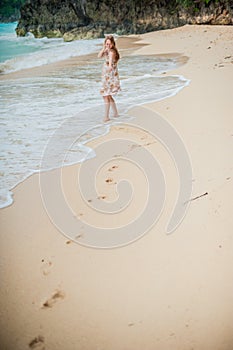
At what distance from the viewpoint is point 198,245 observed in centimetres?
179

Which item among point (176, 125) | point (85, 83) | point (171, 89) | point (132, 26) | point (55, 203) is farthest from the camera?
point (132, 26)

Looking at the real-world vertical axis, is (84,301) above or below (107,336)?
above

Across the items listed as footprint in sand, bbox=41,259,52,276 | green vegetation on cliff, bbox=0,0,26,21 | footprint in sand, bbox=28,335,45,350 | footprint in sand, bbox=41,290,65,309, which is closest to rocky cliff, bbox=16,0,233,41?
green vegetation on cliff, bbox=0,0,26,21

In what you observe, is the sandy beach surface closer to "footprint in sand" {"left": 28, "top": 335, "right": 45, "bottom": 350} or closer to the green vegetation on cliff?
"footprint in sand" {"left": 28, "top": 335, "right": 45, "bottom": 350}

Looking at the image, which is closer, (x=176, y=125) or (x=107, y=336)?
(x=107, y=336)

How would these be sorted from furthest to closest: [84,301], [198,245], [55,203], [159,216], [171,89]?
[171,89] → [55,203] → [159,216] → [198,245] → [84,301]

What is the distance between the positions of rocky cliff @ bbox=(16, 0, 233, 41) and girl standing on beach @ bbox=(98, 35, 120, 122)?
13.8m

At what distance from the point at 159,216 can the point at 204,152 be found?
3.15ft

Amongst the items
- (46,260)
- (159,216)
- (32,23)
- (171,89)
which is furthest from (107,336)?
(32,23)

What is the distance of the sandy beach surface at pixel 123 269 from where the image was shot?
52.3 inches

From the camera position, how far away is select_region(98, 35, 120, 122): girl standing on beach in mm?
4059

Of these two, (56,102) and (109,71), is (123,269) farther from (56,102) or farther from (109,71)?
(56,102)

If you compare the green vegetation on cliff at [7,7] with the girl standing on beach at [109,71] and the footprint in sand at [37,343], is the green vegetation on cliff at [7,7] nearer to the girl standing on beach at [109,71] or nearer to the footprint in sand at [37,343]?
the girl standing on beach at [109,71]

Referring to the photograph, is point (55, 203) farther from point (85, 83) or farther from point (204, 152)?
point (85, 83)
